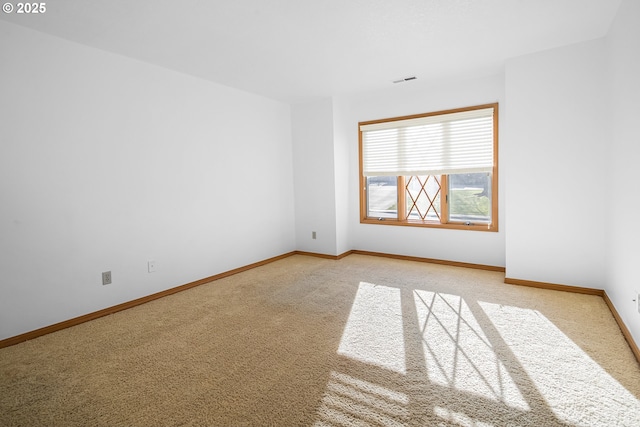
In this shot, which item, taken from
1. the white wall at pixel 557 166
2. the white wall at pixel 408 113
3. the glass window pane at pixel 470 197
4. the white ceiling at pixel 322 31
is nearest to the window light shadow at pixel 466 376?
the white wall at pixel 557 166

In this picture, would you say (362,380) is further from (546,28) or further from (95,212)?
(546,28)

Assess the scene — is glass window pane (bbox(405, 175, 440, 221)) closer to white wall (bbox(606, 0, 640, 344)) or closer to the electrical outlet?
white wall (bbox(606, 0, 640, 344))

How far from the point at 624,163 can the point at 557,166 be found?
791 millimetres

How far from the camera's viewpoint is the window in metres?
3.97

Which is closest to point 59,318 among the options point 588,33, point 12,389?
point 12,389

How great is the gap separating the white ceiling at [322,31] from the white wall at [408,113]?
15.1 inches

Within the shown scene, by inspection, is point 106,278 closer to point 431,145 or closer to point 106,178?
point 106,178

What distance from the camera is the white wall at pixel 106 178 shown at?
2.42m

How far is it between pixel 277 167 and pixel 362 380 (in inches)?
139

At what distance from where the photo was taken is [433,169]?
4.30 meters

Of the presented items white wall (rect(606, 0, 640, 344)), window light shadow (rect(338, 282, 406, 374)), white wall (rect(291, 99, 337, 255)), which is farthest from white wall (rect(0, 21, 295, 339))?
white wall (rect(606, 0, 640, 344))

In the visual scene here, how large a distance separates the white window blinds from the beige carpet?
66.1 inches

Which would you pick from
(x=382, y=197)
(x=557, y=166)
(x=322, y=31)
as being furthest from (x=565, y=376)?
(x=382, y=197)

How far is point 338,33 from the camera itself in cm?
268
